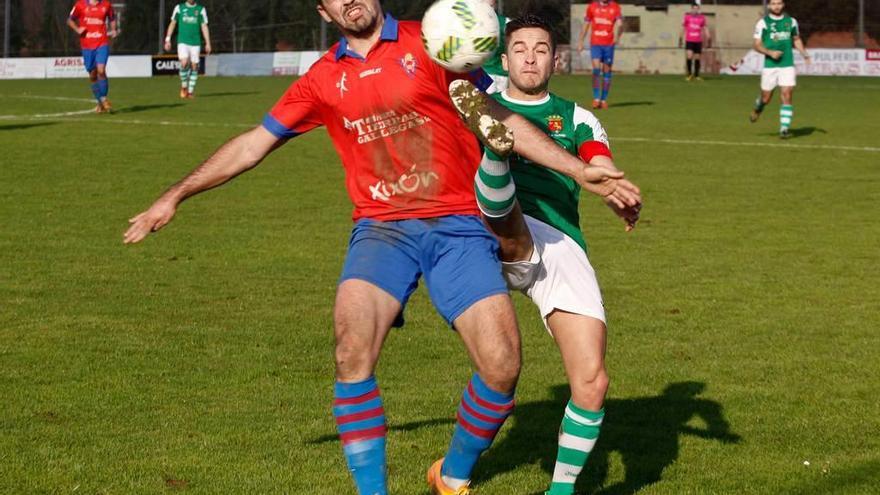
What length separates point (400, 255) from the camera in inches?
210

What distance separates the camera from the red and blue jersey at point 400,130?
5.36 meters

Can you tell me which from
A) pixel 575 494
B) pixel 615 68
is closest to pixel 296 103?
pixel 575 494

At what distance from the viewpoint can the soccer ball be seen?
4977mm

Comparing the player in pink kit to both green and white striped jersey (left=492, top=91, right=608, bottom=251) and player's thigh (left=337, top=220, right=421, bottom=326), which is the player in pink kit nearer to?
green and white striped jersey (left=492, top=91, right=608, bottom=251)

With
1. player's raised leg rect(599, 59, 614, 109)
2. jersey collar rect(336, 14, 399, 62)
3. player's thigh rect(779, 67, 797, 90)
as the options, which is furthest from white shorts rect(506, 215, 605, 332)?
player's raised leg rect(599, 59, 614, 109)

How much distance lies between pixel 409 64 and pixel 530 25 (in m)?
0.70

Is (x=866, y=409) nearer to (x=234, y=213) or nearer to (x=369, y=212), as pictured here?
(x=369, y=212)

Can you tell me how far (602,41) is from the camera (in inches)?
1186

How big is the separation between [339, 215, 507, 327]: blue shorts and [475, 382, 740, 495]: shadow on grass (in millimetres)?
1195

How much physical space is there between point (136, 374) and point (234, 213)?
6868 millimetres

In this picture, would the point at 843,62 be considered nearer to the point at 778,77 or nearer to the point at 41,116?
the point at 778,77

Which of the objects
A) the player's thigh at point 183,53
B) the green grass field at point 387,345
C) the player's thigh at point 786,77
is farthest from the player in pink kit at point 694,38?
the green grass field at point 387,345

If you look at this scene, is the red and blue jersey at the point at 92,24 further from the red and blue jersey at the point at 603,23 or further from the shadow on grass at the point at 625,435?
the shadow on grass at the point at 625,435

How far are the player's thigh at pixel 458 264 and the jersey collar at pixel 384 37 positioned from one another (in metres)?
0.77
